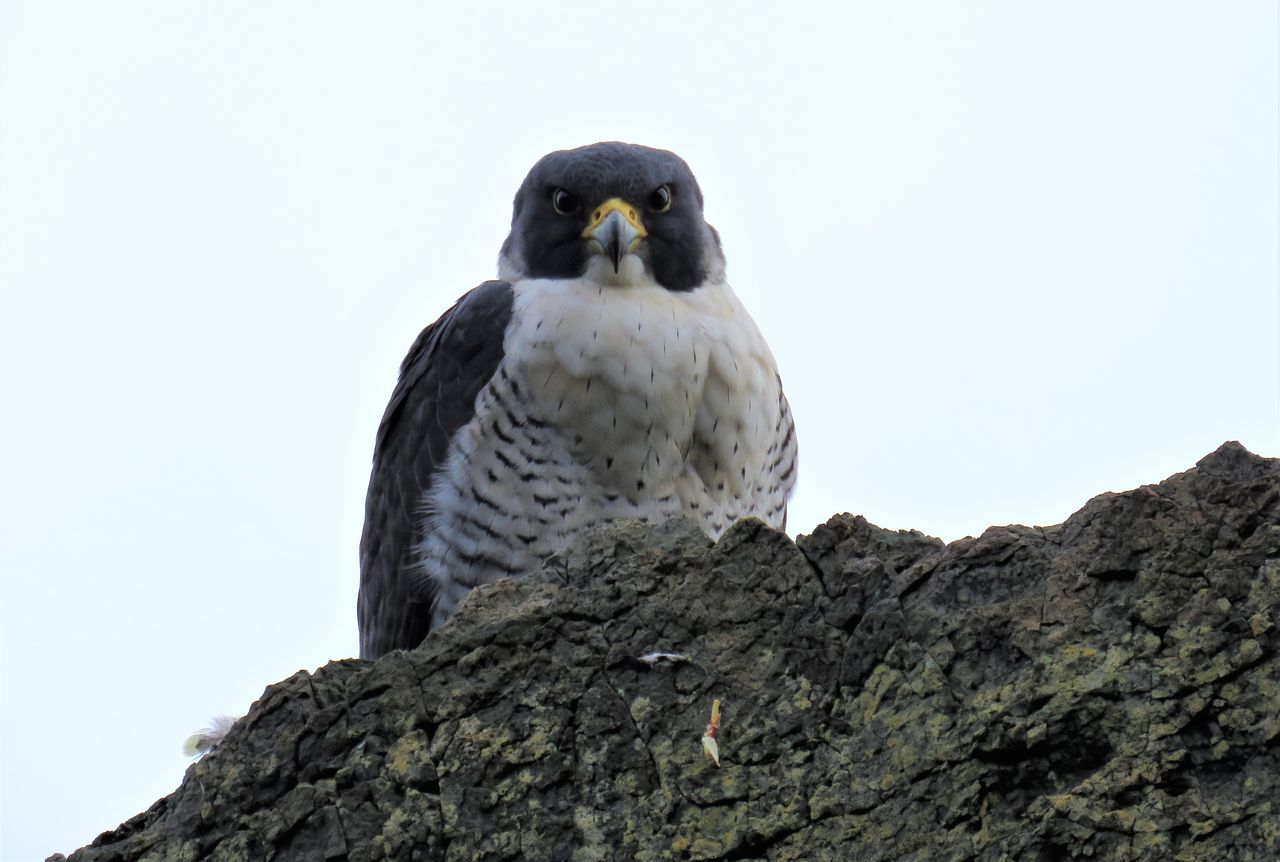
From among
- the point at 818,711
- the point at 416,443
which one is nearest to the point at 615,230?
the point at 416,443

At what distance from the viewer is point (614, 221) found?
550 cm

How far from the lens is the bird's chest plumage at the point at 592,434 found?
5.16 m

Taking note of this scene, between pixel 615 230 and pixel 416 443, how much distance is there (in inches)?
37.1

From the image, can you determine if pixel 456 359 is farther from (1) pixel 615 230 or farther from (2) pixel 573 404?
(1) pixel 615 230

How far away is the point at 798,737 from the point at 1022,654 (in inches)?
17.6

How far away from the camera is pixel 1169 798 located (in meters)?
2.87

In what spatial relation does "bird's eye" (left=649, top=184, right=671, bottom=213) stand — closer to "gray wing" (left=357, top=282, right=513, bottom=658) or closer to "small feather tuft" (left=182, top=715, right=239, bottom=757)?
"gray wing" (left=357, top=282, right=513, bottom=658)

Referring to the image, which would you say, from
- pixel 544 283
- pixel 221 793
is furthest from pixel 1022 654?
pixel 544 283

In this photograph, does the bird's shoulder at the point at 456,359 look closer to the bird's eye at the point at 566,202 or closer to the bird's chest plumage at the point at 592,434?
the bird's chest plumage at the point at 592,434

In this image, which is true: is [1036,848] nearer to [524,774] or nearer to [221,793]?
[524,774]

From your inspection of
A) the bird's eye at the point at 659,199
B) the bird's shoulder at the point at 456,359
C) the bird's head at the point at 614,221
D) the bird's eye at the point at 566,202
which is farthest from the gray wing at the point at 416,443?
the bird's eye at the point at 659,199

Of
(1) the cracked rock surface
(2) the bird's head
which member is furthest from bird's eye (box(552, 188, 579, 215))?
(1) the cracked rock surface

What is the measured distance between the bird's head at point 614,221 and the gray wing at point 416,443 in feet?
0.68

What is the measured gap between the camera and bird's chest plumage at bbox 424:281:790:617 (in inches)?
203
